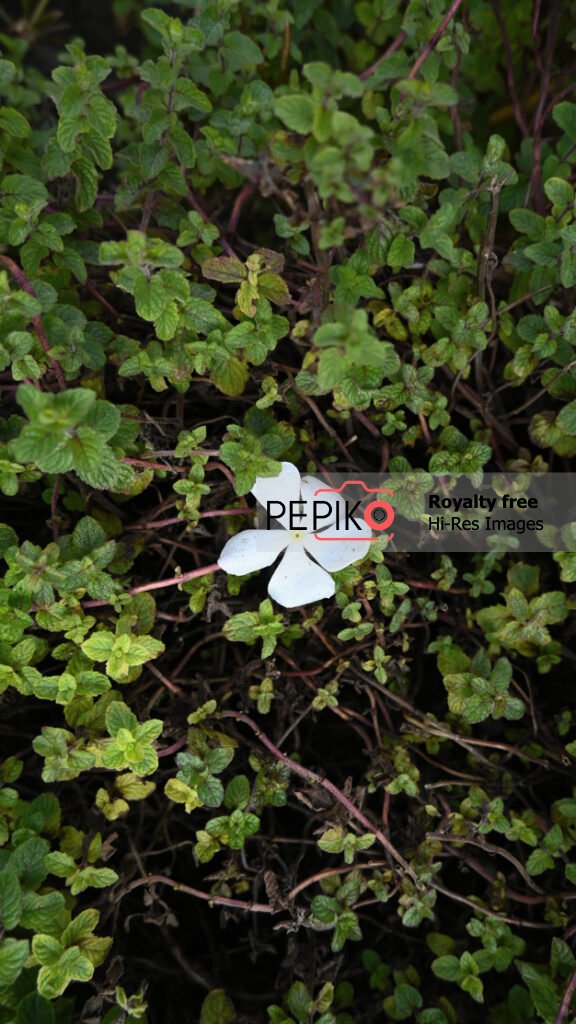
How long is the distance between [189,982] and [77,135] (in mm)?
1303

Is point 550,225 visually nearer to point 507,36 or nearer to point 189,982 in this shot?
point 507,36

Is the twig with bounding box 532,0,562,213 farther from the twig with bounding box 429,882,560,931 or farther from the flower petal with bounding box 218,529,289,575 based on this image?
the twig with bounding box 429,882,560,931

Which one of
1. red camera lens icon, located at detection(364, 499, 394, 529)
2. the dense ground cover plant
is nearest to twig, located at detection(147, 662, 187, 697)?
the dense ground cover plant

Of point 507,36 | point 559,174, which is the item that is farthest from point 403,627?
point 507,36

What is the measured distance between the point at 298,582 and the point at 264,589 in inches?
5.6

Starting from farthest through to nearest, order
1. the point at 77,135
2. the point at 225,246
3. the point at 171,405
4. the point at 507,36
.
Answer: the point at 507,36, the point at 171,405, the point at 225,246, the point at 77,135

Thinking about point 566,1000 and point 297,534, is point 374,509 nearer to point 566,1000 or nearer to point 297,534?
point 297,534

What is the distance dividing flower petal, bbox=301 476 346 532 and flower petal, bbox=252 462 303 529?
2 centimetres

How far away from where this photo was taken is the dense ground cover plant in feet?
3.61

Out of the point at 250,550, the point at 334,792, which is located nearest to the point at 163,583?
the point at 250,550

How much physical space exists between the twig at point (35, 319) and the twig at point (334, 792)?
0.54m

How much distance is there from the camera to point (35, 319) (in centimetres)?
108

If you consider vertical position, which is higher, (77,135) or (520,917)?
(77,135)

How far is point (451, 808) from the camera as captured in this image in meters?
1.28
